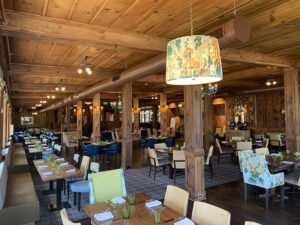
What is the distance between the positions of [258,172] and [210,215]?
8.49 feet

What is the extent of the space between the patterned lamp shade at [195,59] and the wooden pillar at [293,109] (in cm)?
563

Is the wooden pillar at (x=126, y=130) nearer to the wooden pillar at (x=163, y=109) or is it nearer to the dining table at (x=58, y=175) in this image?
the dining table at (x=58, y=175)

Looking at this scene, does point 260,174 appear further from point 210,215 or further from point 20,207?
point 20,207

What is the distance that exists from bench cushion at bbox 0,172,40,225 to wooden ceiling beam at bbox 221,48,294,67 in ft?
14.6

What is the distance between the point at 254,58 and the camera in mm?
5430

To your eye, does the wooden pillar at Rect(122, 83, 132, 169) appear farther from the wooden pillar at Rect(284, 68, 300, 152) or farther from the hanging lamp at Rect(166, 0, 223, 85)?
the hanging lamp at Rect(166, 0, 223, 85)

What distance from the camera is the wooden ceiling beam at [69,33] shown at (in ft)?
9.95

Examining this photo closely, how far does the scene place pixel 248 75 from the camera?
8.05 meters

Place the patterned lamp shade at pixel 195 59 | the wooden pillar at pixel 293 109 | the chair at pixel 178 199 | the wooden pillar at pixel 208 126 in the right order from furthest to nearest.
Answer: the wooden pillar at pixel 208 126 → the wooden pillar at pixel 293 109 → the chair at pixel 178 199 → the patterned lamp shade at pixel 195 59

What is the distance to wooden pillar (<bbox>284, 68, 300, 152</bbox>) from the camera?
6078 millimetres

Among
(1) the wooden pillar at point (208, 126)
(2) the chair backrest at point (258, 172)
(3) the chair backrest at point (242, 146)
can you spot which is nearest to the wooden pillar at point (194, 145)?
(2) the chair backrest at point (258, 172)

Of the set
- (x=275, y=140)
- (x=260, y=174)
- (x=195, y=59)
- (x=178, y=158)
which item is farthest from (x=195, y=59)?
(x=275, y=140)

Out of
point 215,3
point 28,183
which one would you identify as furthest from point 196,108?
point 28,183

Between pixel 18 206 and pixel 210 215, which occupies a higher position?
pixel 210 215
